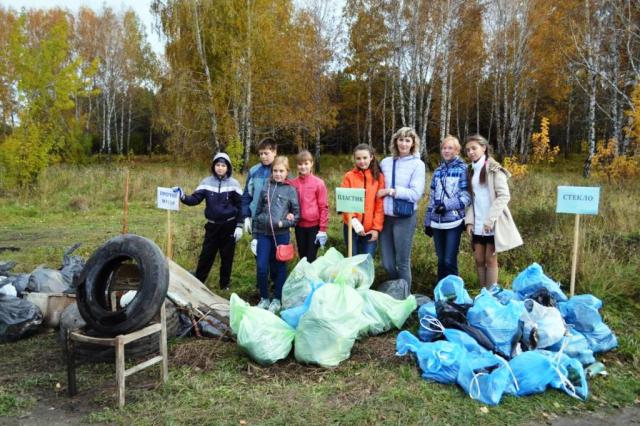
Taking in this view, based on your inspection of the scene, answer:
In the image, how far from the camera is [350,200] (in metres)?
4.72

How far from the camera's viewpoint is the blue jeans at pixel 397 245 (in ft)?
16.0

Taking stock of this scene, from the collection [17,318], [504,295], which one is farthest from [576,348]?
[17,318]

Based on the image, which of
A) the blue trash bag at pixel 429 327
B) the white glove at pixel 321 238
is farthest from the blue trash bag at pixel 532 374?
the white glove at pixel 321 238

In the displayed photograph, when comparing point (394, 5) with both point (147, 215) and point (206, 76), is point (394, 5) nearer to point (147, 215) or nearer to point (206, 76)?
point (206, 76)

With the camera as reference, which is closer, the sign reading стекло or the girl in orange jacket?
the girl in orange jacket

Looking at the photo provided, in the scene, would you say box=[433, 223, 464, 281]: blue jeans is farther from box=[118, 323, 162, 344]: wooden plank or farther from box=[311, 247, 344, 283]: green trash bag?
box=[118, 323, 162, 344]: wooden plank

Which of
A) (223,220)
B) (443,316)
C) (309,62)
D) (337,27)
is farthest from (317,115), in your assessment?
(443,316)

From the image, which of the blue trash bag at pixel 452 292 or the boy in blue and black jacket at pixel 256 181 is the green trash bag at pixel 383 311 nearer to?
the blue trash bag at pixel 452 292

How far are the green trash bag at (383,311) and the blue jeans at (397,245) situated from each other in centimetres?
58

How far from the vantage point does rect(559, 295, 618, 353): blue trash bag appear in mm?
3977

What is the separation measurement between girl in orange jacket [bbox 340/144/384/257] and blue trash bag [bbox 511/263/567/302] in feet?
4.43

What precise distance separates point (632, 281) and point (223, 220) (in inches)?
172

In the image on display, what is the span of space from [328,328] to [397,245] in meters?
1.56

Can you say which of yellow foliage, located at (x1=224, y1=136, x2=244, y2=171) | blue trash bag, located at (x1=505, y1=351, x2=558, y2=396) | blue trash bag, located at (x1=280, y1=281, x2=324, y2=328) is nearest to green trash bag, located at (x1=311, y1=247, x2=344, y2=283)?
blue trash bag, located at (x1=280, y1=281, x2=324, y2=328)
